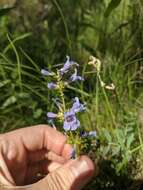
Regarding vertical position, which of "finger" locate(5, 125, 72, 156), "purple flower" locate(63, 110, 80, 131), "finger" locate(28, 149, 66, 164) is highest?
"purple flower" locate(63, 110, 80, 131)

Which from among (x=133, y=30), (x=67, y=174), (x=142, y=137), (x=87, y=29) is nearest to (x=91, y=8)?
(x=87, y=29)

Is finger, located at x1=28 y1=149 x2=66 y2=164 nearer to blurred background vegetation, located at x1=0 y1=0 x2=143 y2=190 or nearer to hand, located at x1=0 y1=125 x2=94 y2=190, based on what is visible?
hand, located at x1=0 y1=125 x2=94 y2=190

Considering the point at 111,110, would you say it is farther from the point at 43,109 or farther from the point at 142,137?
the point at 43,109

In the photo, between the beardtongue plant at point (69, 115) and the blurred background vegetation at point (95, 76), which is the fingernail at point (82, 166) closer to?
the beardtongue plant at point (69, 115)

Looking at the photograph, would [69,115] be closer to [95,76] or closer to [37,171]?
[37,171]

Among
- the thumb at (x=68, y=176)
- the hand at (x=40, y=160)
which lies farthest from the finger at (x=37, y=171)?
the thumb at (x=68, y=176)

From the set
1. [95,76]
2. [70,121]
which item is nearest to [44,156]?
[70,121]

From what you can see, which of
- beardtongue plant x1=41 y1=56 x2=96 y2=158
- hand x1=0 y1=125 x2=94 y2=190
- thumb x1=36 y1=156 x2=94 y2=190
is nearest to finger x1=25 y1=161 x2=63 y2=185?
hand x1=0 y1=125 x2=94 y2=190
